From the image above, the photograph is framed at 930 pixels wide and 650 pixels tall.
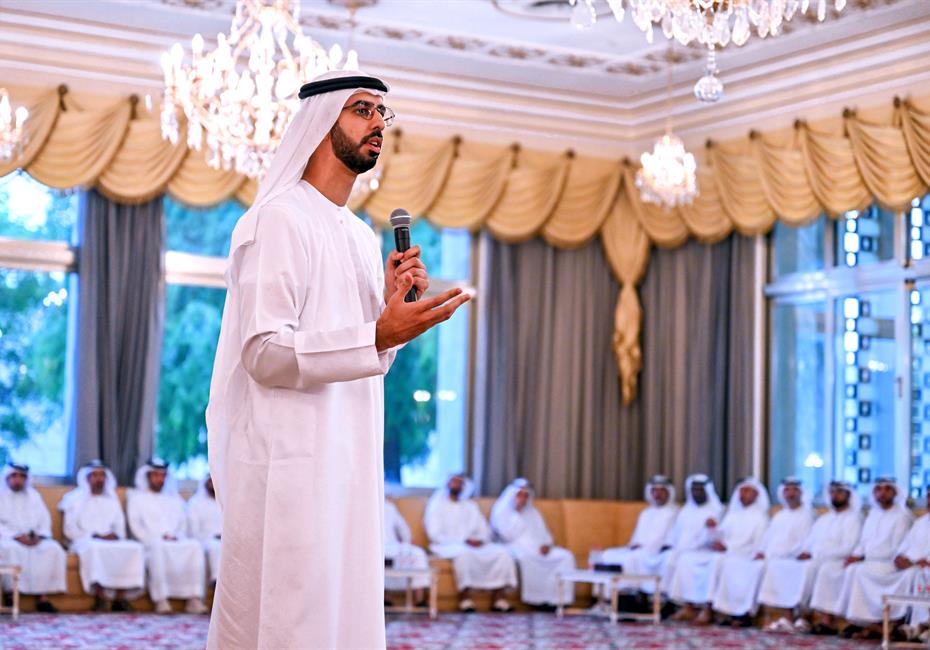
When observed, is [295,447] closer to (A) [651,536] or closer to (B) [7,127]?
(B) [7,127]

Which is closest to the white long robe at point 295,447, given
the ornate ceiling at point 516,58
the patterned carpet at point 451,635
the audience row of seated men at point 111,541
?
the patterned carpet at point 451,635

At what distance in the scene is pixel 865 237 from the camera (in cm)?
1080

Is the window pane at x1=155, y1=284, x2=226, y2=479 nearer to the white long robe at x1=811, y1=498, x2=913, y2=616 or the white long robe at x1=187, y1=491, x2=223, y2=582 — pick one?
the white long robe at x1=187, y1=491, x2=223, y2=582

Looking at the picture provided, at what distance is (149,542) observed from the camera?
33.6ft

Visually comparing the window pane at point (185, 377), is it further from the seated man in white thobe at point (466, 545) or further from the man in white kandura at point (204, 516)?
the seated man in white thobe at point (466, 545)

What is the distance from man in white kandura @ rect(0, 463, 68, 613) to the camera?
9.73 m

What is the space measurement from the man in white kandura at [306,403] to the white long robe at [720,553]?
8.01 m

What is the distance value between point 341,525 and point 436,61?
343 inches

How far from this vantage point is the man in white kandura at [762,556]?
10.3 metres

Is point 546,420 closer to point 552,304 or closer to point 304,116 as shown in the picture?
point 552,304

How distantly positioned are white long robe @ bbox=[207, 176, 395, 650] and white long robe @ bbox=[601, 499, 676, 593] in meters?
8.42

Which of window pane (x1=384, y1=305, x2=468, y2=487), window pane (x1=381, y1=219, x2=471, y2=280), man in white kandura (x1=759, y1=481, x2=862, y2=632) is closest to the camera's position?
man in white kandura (x1=759, y1=481, x2=862, y2=632)

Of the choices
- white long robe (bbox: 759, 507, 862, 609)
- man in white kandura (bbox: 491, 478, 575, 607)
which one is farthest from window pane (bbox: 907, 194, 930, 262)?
man in white kandura (bbox: 491, 478, 575, 607)

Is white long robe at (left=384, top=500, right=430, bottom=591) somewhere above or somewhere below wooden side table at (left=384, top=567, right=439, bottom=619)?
above
